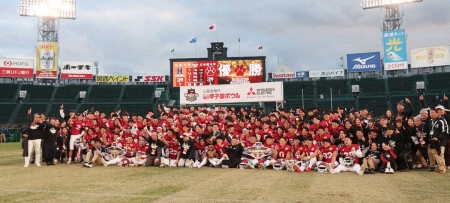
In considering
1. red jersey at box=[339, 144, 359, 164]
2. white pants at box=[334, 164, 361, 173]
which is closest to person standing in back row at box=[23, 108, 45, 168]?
white pants at box=[334, 164, 361, 173]

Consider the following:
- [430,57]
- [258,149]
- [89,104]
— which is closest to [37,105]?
[89,104]

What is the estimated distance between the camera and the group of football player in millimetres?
10734

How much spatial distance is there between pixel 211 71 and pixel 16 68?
3338cm

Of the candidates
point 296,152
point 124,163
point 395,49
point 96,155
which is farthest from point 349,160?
point 395,49

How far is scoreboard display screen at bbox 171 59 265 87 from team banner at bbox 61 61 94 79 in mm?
24953

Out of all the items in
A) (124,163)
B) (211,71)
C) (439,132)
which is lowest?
(124,163)

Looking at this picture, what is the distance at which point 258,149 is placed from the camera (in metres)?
12.2

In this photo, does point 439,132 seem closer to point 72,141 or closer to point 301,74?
point 72,141

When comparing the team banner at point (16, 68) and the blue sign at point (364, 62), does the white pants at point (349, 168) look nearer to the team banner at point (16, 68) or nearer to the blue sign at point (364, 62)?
the blue sign at point (364, 62)

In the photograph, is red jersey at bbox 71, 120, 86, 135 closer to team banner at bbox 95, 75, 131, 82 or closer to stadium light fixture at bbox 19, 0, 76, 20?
stadium light fixture at bbox 19, 0, 76, 20

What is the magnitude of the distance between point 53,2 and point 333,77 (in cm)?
4161

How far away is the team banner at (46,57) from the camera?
147ft

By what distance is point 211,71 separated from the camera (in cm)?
3219

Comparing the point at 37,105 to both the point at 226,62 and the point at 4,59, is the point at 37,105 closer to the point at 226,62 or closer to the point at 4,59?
the point at 4,59
